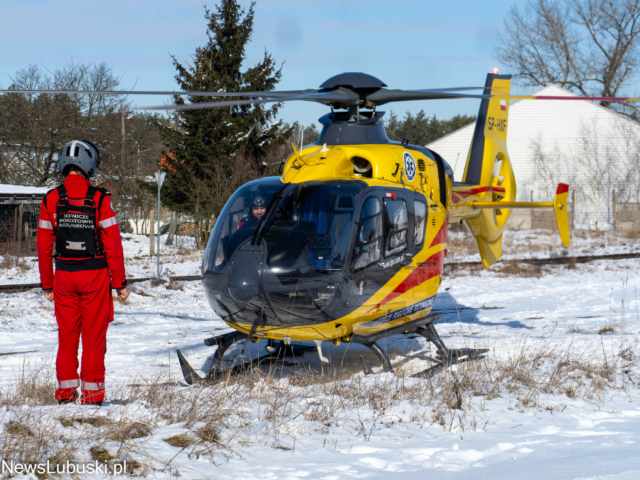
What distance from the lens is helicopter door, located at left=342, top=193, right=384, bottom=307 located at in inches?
246

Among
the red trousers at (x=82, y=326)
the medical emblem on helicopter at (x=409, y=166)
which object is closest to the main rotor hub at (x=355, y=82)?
the medical emblem on helicopter at (x=409, y=166)

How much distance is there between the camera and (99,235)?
4.99 m

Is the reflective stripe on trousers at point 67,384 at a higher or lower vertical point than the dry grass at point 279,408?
higher

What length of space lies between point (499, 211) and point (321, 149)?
536cm

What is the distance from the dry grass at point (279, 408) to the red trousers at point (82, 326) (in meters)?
0.27

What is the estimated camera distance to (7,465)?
10.6ft

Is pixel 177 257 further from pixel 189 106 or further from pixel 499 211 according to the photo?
pixel 189 106

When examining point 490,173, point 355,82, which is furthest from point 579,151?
point 355,82

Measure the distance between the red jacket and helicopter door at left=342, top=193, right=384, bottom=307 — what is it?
225 cm

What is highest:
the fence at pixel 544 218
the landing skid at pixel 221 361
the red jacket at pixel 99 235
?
the fence at pixel 544 218

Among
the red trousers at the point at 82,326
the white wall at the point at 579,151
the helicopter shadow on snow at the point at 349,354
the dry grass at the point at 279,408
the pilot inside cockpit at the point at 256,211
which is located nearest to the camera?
the dry grass at the point at 279,408

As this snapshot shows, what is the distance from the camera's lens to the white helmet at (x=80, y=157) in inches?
196

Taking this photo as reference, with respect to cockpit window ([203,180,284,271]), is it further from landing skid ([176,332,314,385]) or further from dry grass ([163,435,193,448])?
dry grass ([163,435,193,448])

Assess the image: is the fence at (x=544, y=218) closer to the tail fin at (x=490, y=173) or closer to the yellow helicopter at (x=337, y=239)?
the tail fin at (x=490, y=173)
